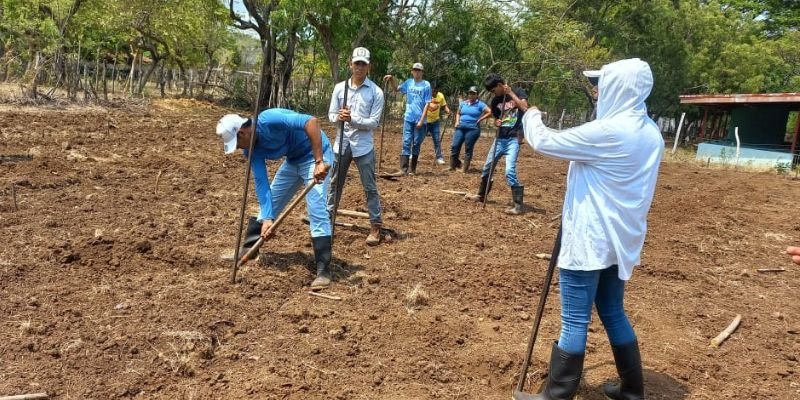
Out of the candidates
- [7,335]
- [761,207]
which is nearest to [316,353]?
[7,335]

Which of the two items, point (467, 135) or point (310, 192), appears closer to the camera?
point (310, 192)

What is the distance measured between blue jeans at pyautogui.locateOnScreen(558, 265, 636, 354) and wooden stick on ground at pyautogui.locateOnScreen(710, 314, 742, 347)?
154cm

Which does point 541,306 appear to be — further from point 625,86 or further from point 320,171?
point 320,171

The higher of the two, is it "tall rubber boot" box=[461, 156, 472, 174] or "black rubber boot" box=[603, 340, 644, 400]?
"tall rubber boot" box=[461, 156, 472, 174]

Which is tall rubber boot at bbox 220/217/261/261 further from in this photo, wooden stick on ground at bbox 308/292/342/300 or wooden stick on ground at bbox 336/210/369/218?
wooden stick on ground at bbox 336/210/369/218

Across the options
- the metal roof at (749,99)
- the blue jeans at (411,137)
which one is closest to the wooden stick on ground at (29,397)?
the blue jeans at (411,137)

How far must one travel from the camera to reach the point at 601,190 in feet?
9.23

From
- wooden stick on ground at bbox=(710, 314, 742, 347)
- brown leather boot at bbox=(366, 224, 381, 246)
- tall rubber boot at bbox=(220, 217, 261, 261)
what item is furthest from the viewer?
brown leather boot at bbox=(366, 224, 381, 246)

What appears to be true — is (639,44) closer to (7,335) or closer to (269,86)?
(269,86)

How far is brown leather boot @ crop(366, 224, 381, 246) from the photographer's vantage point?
5820 mm

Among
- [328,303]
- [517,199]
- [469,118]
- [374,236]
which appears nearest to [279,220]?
[328,303]

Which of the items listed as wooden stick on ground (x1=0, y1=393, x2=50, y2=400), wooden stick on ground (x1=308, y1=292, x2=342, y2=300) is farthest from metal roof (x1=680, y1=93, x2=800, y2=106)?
wooden stick on ground (x1=0, y1=393, x2=50, y2=400)

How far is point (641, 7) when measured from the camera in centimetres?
3014

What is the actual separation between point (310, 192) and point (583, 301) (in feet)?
7.90
